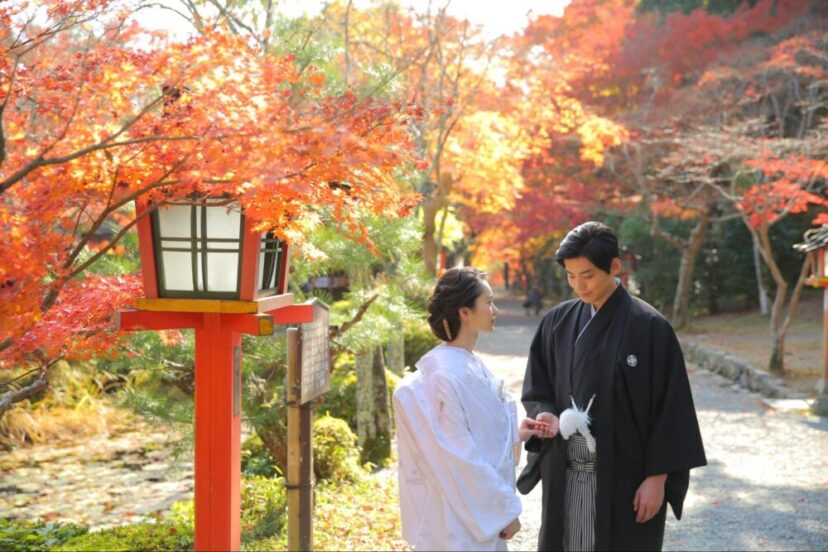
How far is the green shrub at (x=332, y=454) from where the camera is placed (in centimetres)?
→ 764

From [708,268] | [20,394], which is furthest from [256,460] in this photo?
[708,268]

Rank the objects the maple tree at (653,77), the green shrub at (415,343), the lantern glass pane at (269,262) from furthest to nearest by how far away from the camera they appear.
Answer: the maple tree at (653,77)
the green shrub at (415,343)
the lantern glass pane at (269,262)

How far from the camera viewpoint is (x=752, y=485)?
310 inches

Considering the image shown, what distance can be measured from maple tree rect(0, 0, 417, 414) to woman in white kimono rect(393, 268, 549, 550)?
61cm

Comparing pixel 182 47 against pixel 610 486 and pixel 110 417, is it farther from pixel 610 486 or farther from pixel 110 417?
pixel 110 417

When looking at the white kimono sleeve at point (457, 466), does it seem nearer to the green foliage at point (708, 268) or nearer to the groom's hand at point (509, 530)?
the groom's hand at point (509, 530)

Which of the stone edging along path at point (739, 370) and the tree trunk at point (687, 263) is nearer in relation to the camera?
the stone edging along path at point (739, 370)

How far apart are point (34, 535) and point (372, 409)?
3.50 meters

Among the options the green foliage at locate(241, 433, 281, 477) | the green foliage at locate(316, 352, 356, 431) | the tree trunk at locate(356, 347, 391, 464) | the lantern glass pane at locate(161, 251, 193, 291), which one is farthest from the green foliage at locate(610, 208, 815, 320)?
the lantern glass pane at locate(161, 251, 193, 291)

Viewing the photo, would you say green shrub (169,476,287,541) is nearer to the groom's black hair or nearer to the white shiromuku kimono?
the white shiromuku kimono

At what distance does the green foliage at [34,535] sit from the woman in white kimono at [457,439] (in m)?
3.70

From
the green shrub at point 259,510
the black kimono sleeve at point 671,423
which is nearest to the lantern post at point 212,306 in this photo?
the black kimono sleeve at point 671,423

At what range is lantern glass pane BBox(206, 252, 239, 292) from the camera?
154 inches

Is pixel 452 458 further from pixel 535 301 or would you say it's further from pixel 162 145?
pixel 535 301
